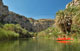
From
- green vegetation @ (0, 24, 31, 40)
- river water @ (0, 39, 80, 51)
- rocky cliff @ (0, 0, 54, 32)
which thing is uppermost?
rocky cliff @ (0, 0, 54, 32)

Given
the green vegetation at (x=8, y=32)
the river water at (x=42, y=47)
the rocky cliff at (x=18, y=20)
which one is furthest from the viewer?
the rocky cliff at (x=18, y=20)

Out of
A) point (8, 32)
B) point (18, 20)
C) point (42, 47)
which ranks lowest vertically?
point (42, 47)

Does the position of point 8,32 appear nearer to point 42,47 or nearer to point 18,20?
point 42,47

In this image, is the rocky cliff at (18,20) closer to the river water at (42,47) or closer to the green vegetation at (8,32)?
the green vegetation at (8,32)

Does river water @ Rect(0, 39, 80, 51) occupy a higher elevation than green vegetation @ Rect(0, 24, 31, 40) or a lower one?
lower

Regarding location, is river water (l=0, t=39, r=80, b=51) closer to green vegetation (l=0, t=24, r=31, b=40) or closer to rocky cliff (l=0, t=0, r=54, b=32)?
green vegetation (l=0, t=24, r=31, b=40)

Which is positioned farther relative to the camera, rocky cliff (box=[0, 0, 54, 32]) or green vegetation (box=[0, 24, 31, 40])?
rocky cliff (box=[0, 0, 54, 32])

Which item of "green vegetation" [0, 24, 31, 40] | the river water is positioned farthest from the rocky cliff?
the river water

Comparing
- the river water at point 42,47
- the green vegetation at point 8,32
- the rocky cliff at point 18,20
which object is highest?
the rocky cliff at point 18,20

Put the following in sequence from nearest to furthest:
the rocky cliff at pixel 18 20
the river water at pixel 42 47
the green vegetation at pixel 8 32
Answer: the river water at pixel 42 47 → the green vegetation at pixel 8 32 → the rocky cliff at pixel 18 20

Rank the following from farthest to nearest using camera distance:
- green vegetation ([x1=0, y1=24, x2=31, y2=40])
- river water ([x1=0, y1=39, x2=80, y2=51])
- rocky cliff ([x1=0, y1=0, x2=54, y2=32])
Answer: rocky cliff ([x1=0, y1=0, x2=54, y2=32]), green vegetation ([x1=0, y1=24, x2=31, y2=40]), river water ([x1=0, y1=39, x2=80, y2=51])

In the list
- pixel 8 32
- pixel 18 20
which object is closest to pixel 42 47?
pixel 8 32

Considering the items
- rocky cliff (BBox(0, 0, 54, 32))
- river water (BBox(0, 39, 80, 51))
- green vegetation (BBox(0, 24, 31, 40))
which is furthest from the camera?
rocky cliff (BBox(0, 0, 54, 32))

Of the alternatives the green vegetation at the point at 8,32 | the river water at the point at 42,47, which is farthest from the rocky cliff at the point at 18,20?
the river water at the point at 42,47
